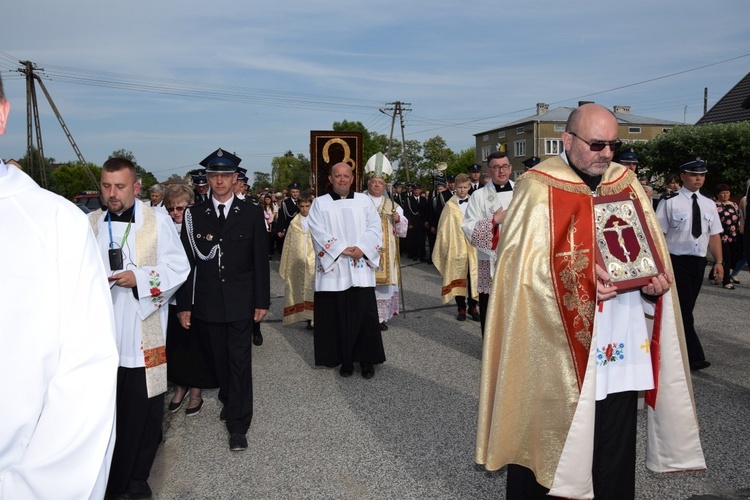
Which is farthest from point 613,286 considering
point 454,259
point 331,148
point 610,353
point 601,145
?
point 331,148

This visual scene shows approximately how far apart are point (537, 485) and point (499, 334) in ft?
2.45

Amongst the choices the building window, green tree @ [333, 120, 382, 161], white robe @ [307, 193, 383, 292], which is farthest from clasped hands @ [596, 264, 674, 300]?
the building window

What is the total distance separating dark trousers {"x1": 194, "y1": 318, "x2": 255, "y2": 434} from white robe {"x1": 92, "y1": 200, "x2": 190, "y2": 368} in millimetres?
595

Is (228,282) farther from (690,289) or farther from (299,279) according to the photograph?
(690,289)

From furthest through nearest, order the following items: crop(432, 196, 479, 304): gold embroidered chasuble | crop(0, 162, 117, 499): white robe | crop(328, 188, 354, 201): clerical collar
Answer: crop(432, 196, 479, 304): gold embroidered chasuble < crop(328, 188, 354, 201): clerical collar < crop(0, 162, 117, 499): white robe

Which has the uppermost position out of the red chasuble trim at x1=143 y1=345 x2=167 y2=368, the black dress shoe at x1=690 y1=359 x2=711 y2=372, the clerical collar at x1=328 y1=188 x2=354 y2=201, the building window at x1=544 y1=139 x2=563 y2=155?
the building window at x1=544 y1=139 x2=563 y2=155

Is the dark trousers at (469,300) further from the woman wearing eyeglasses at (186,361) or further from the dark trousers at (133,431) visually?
the dark trousers at (133,431)

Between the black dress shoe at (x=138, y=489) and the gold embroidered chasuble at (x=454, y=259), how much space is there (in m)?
5.68

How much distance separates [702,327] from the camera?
317 inches

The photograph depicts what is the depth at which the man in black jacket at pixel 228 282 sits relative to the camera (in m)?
4.70

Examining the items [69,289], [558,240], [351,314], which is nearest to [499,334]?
[558,240]

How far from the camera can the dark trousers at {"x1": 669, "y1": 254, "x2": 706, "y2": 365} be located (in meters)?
6.16

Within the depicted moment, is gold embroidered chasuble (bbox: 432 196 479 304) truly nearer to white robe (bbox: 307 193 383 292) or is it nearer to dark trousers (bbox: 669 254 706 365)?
white robe (bbox: 307 193 383 292)

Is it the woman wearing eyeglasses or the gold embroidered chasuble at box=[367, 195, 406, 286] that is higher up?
the gold embroidered chasuble at box=[367, 195, 406, 286]
